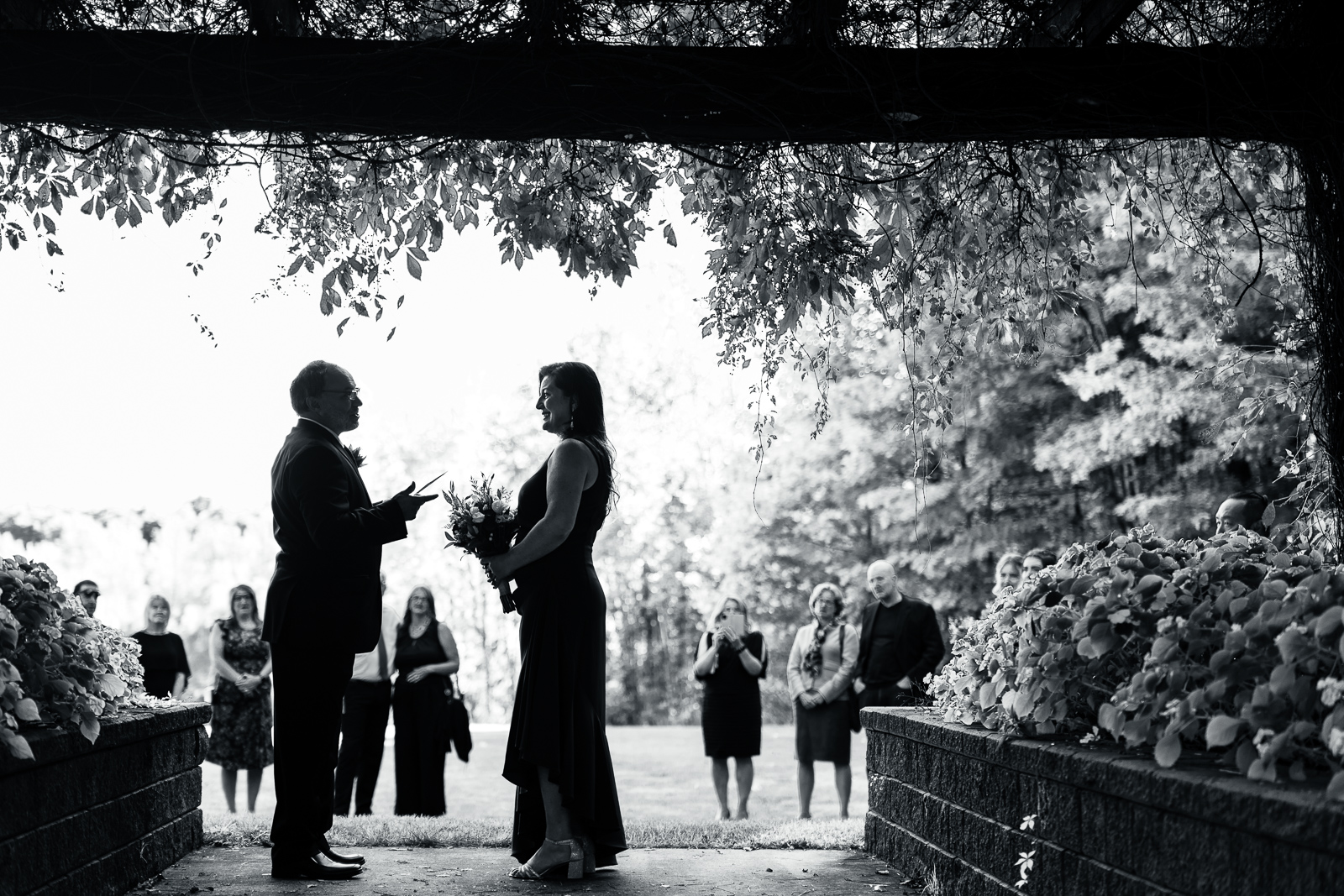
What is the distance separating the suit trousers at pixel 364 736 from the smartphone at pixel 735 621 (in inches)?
117

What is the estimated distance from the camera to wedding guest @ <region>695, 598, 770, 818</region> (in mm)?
11570

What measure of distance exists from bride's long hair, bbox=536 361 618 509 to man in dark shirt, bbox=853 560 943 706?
5.33m

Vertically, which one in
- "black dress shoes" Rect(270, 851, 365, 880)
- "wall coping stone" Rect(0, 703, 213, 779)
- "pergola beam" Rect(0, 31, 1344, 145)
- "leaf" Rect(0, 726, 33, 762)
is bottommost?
"black dress shoes" Rect(270, 851, 365, 880)

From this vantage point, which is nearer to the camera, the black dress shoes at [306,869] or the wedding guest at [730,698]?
the black dress shoes at [306,869]

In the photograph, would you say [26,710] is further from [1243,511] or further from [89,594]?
[89,594]

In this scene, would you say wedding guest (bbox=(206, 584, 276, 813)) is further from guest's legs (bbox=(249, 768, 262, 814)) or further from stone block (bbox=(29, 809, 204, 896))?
stone block (bbox=(29, 809, 204, 896))

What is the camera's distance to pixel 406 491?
6.05m

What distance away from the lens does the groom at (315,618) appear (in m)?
5.88

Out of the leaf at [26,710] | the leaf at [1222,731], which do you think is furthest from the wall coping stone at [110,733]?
the leaf at [1222,731]

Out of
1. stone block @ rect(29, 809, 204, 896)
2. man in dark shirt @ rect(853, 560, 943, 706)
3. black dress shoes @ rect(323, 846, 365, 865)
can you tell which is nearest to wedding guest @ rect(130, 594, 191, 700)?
stone block @ rect(29, 809, 204, 896)

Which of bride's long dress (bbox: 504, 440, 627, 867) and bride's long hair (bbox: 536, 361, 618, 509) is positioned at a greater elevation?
bride's long hair (bbox: 536, 361, 618, 509)

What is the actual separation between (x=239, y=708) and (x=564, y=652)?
647cm

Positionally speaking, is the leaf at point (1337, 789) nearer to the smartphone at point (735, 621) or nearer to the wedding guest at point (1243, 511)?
the wedding guest at point (1243, 511)

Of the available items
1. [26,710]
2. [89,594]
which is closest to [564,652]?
[26,710]
